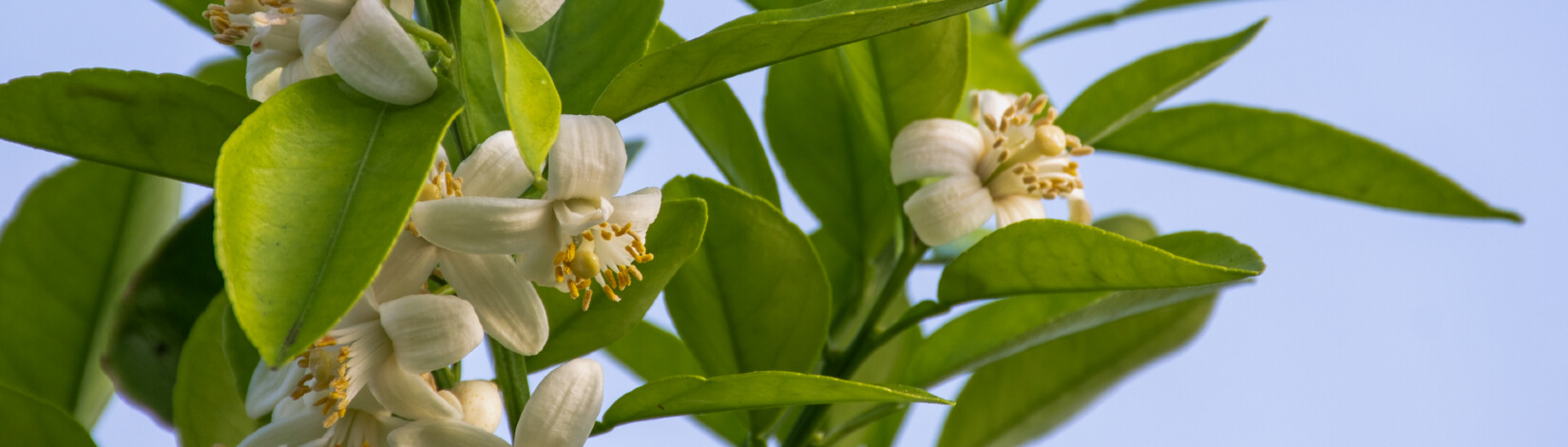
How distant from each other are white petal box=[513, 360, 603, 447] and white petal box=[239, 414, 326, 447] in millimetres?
84

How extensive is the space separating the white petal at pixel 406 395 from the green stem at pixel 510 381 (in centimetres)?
4

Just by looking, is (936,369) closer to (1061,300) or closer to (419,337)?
(1061,300)

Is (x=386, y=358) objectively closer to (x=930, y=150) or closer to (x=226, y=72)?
(x=930, y=150)

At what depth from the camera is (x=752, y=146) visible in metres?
0.62

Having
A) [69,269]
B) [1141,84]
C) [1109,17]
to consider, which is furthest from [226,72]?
[1109,17]

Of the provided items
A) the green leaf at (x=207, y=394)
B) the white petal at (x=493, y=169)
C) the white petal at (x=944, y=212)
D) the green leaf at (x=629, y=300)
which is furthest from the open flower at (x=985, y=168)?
the green leaf at (x=207, y=394)

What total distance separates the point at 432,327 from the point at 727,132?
0.86 ft

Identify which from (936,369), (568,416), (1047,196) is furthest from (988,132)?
(568,416)

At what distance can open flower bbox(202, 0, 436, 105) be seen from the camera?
37 cm

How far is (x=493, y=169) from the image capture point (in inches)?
15.5

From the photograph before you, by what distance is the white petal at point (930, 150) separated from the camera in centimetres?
58

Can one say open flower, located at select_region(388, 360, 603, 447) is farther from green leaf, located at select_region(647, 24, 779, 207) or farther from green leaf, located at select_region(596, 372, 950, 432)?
green leaf, located at select_region(647, 24, 779, 207)

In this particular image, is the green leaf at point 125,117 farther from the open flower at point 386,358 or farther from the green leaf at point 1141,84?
the green leaf at point 1141,84

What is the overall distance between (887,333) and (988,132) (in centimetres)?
13
